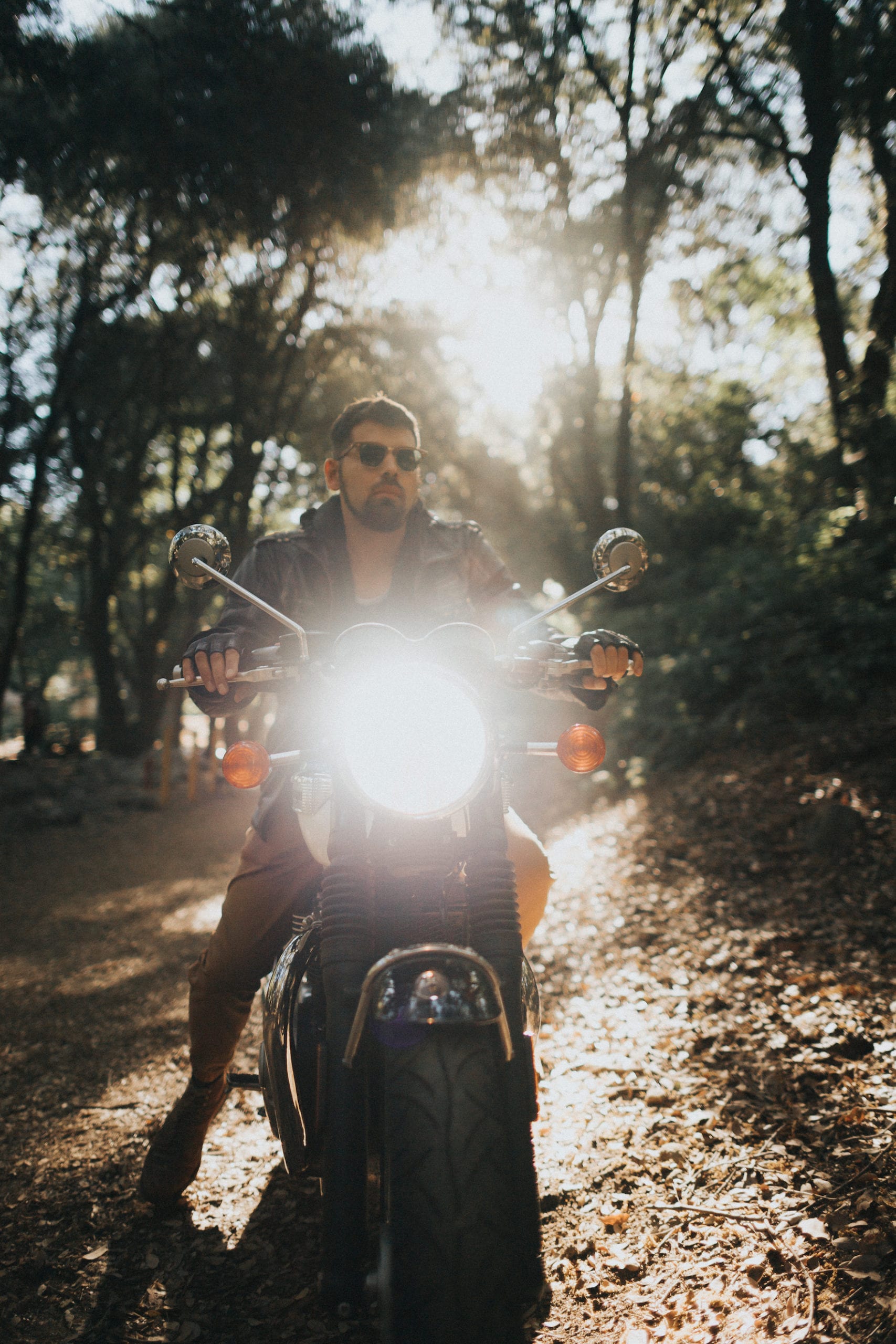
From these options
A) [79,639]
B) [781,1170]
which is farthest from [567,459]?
[79,639]

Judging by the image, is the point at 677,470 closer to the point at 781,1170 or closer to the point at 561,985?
the point at 561,985

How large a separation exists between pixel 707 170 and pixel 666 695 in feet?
28.9

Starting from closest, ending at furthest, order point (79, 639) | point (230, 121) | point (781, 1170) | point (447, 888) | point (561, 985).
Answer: point (447, 888) < point (781, 1170) < point (561, 985) < point (230, 121) < point (79, 639)

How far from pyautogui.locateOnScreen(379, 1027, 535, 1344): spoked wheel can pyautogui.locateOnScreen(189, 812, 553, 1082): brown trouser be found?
2.53 ft

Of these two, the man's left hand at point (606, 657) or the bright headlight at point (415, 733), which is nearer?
the bright headlight at point (415, 733)

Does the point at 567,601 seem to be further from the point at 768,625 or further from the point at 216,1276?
the point at 768,625

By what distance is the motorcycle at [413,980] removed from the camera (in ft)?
4.28

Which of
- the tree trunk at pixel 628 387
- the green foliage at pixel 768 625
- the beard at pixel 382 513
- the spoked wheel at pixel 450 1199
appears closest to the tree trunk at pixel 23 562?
the tree trunk at pixel 628 387

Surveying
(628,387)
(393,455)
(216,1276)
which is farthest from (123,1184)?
(628,387)

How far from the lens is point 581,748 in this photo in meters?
1.75

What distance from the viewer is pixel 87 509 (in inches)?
676

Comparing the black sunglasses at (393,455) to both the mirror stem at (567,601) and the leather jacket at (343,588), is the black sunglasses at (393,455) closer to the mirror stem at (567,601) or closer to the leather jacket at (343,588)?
the leather jacket at (343,588)

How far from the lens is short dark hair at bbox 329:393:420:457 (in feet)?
8.53

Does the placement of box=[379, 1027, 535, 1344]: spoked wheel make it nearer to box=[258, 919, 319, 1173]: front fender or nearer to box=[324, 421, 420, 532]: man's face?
box=[258, 919, 319, 1173]: front fender
